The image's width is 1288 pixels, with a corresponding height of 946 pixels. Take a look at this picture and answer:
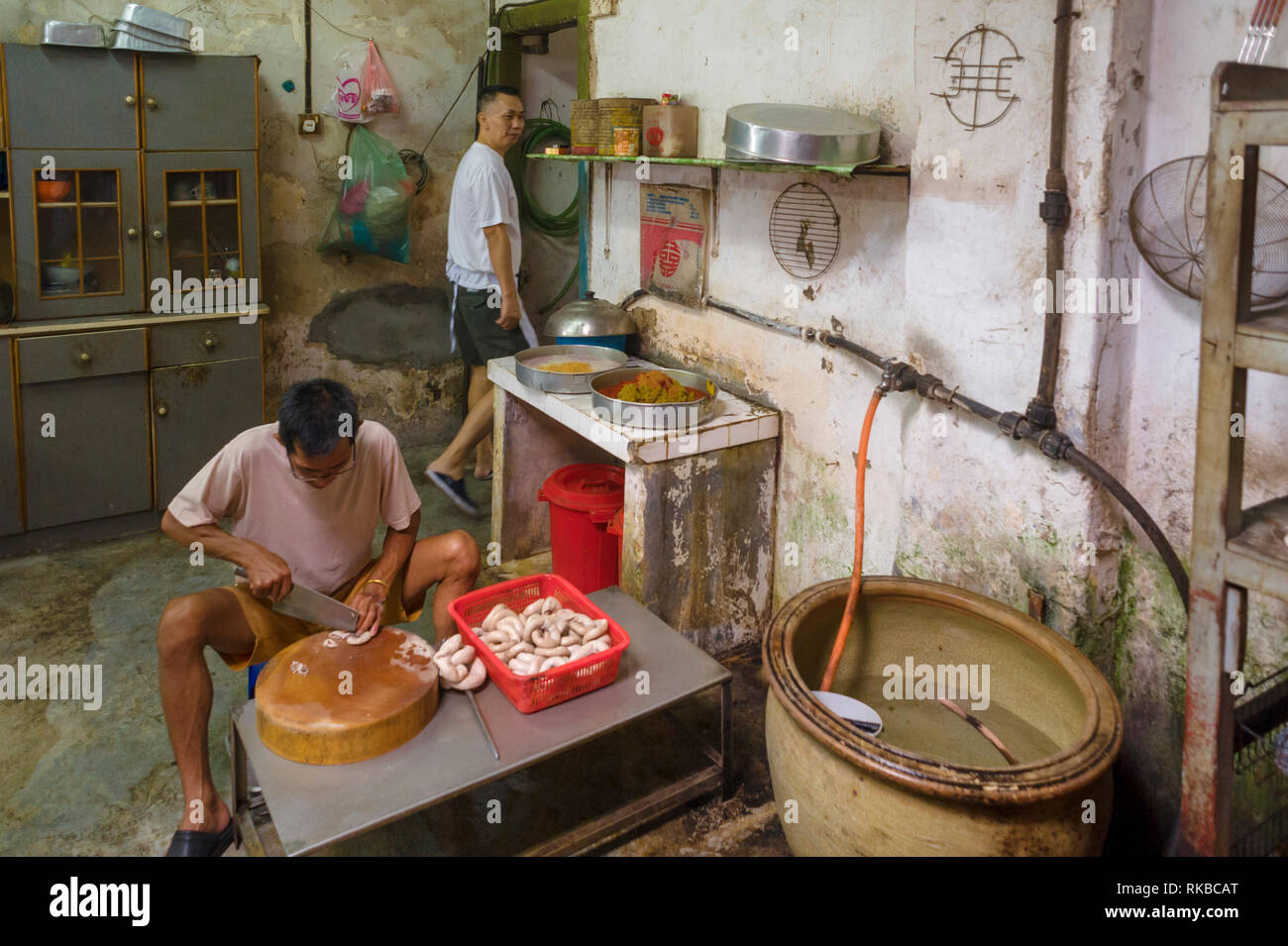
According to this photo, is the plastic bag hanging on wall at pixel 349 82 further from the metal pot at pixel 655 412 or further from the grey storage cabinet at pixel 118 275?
the metal pot at pixel 655 412

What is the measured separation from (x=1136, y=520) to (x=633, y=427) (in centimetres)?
183

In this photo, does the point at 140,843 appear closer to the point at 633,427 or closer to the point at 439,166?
the point at 633,427

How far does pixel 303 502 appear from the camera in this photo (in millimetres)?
3211

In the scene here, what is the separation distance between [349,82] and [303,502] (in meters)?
3.67

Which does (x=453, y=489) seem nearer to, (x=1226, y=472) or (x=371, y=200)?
(x=371, y=200)

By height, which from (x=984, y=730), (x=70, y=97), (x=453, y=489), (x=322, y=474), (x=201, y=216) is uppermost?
(x=70, y=97)

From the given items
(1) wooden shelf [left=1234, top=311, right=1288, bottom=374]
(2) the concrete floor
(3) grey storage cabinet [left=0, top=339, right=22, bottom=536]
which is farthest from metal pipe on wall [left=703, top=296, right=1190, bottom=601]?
(3) grey storage cabinet [left=0, top=339, right=22, bottom=536]

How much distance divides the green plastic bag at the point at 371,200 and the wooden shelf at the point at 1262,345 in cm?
499

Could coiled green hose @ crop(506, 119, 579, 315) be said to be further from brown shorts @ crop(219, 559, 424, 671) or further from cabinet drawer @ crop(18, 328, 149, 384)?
brown shorts @ crop(219, 559, 424, 671)

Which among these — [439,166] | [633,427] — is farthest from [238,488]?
[439,166]

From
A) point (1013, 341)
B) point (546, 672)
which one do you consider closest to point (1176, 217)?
point (1013, 341)

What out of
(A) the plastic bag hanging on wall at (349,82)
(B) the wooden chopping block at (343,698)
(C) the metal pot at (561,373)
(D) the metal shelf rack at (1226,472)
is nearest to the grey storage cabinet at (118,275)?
(A) the plastic bag hanging on wall at (349,82)

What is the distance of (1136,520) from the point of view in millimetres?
2721

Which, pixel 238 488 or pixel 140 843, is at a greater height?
pixel 238 488
